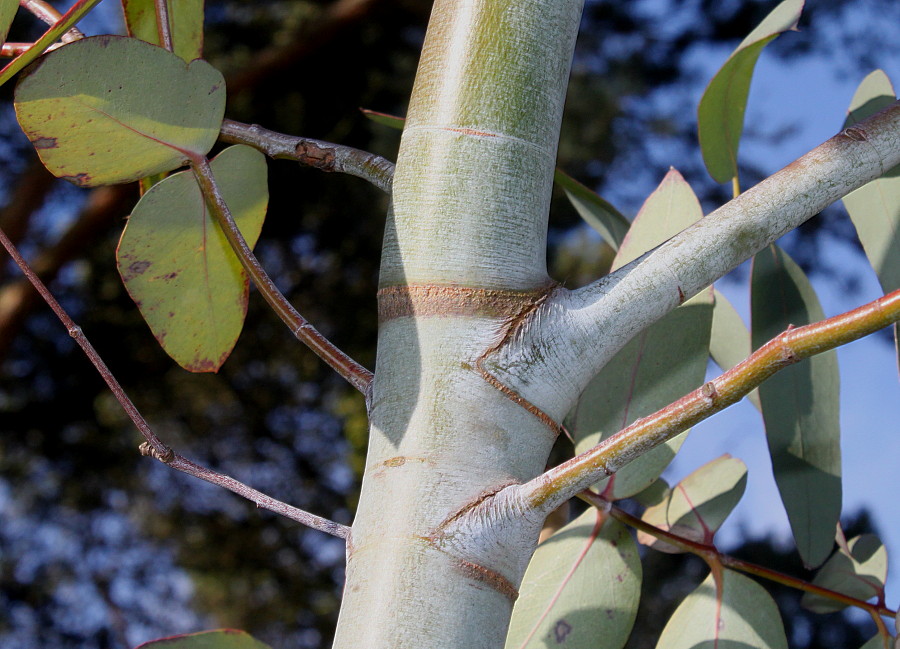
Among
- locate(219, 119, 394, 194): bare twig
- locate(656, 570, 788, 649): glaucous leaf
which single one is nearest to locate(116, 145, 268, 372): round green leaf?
locate(219, 119, 394, 194): bare twig

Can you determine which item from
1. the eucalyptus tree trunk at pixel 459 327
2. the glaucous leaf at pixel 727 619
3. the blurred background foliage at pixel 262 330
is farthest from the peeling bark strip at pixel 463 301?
the blurred background foliage at pixel 262 330

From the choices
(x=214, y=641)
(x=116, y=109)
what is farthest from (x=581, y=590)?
(x=116, y=109)

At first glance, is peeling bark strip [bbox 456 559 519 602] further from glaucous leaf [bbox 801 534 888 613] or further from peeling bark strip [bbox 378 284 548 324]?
glaucous leaf [bbox 801 534 888 613]

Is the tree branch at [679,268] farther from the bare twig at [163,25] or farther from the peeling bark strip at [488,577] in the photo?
the bare twig at [163,25]

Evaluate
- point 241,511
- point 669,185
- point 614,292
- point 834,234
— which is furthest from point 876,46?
point 241,511

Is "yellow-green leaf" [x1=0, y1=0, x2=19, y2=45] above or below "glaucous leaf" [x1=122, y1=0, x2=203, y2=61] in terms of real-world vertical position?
below

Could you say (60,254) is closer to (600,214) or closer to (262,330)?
(262,330)
